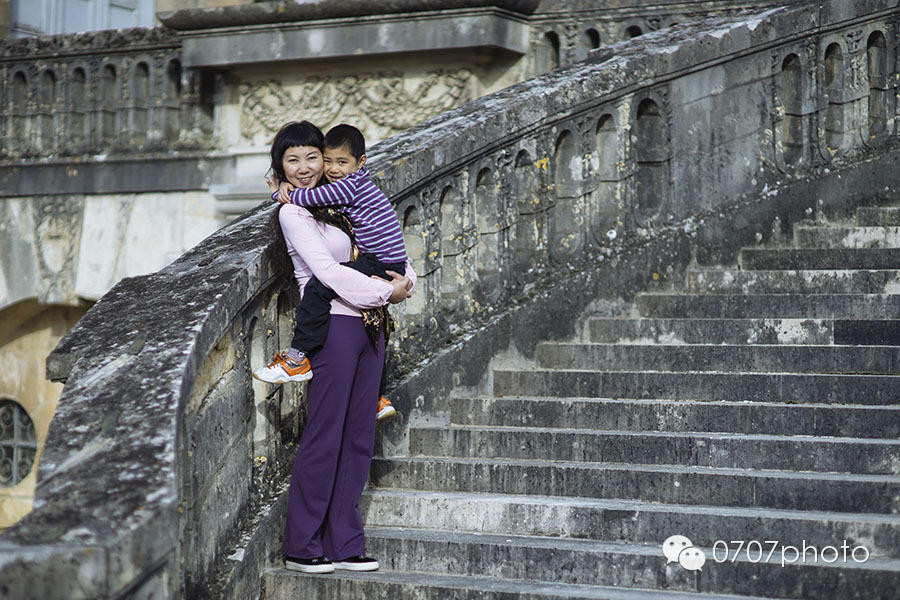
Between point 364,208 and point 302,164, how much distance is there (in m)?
0.27

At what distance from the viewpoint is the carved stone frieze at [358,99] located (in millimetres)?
8242

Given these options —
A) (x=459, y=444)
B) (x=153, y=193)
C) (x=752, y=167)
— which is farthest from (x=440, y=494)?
(x=153, y=193)

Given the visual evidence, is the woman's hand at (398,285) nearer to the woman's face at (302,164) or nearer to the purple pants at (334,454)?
the purple pants at (334,454)

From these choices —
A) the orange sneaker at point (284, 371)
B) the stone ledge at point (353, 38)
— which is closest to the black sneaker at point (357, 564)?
the orange sneaker at point (284, 371)

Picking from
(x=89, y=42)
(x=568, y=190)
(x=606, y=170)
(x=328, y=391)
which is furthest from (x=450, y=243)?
(x=89, y=42)

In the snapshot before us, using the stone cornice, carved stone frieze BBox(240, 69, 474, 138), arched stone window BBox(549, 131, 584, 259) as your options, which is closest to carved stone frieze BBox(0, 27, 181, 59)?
the stone cornice

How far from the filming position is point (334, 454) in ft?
14.1

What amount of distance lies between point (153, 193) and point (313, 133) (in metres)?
5.08

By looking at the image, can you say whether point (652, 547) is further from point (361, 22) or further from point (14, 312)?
point (14, 312)

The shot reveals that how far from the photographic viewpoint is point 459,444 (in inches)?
202

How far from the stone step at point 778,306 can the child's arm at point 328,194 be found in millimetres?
2409

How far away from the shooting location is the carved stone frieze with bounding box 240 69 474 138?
824cm

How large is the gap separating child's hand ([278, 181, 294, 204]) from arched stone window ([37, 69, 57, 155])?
5.78 m

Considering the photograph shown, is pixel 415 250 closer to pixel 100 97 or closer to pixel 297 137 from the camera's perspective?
pixel 297 137
